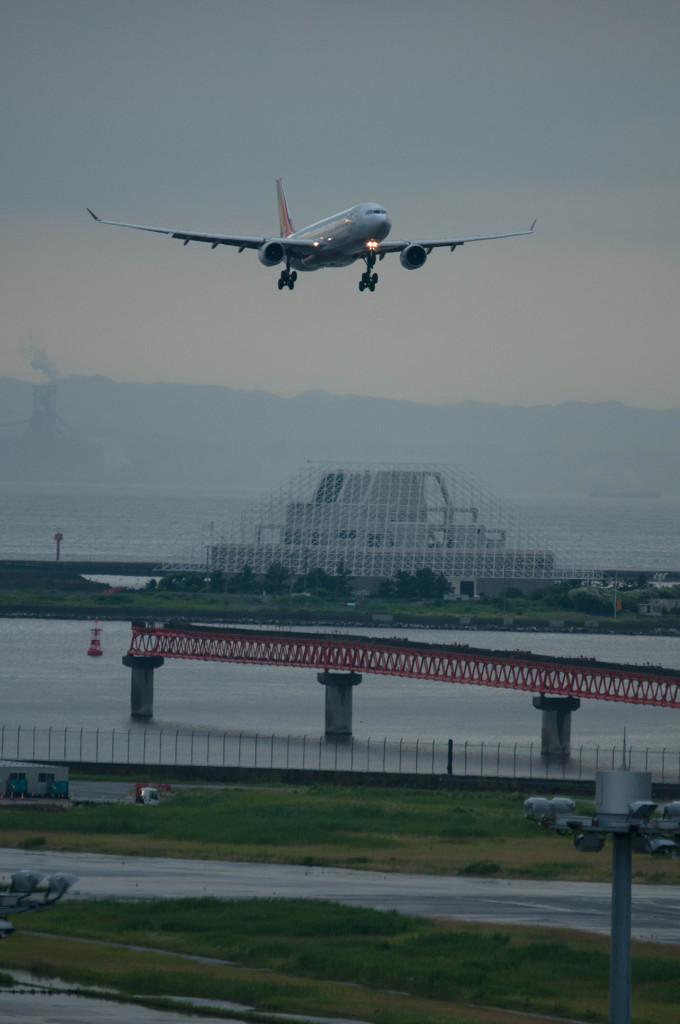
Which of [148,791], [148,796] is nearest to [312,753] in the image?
[148,791]

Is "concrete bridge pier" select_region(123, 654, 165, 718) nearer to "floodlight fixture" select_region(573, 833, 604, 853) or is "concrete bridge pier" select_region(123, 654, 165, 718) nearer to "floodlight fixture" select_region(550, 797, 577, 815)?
"floodlight fixture" select_region(550, 797, 577, 815)

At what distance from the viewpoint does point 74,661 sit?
543ft

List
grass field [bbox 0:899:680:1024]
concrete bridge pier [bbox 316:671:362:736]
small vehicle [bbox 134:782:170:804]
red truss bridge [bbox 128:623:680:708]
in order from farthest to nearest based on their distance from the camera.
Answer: concrete bridge pier [bbox 316:671:362:736]
red truss bridge [bbox 128:623:680:708]
small vehicle [bbox 134:782:170:804]
grass field [bbox 0:899:680:1024]

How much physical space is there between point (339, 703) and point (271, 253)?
162 ft

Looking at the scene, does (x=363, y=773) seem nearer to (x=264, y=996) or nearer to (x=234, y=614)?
(x=264, y=996)

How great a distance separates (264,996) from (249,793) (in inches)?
1397

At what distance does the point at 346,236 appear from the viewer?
6856 centimetres

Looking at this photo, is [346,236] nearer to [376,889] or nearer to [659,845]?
[376,889]

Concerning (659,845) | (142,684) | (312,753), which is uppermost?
(142,684)

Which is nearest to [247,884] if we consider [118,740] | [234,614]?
[118,740]

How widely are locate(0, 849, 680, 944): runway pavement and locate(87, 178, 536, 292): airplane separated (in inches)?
946

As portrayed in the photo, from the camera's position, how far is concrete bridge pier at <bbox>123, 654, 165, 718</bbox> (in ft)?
396

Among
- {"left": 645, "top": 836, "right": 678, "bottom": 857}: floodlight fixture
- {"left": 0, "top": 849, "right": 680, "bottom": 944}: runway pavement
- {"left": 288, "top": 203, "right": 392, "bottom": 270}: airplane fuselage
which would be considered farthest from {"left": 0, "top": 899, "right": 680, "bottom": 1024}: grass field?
{"left": 288, "top": 203, "right": 392, "bottom": 270}: airplane fuselage

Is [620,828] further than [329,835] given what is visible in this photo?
No
